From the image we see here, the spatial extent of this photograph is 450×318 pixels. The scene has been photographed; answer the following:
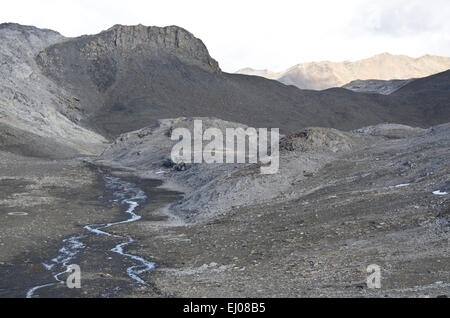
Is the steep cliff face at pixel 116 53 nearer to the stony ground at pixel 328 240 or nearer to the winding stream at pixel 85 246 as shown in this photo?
the winding stream at pixel 85 246

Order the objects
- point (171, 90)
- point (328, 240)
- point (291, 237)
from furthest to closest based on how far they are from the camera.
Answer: point (171, 90) → point (291, 237) → point (328, 240)

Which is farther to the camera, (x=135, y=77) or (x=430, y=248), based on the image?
(x=135, y=77)

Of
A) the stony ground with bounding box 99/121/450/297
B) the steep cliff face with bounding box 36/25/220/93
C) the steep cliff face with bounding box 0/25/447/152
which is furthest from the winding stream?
the steep cliff face with bounding box 36/25/220/93

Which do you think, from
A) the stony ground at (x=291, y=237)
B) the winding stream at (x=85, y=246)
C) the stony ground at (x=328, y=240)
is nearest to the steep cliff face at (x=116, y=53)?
the stony ground at (x=291, y=237)

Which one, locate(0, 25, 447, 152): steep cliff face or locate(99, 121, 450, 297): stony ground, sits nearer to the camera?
locate(99, 121, 450, 297): stony ground

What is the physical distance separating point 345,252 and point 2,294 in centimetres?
967

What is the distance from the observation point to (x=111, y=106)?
13000 cm

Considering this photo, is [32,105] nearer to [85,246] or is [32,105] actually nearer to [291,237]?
[85,246]

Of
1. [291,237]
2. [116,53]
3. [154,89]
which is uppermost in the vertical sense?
[116,53]

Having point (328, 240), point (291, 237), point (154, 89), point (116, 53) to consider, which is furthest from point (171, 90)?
point (328, 240)

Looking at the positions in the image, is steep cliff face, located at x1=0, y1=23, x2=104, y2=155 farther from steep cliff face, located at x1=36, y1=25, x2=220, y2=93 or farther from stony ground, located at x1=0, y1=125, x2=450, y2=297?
stony ground, located at x1=0, y1=125, x2=450, y2=297

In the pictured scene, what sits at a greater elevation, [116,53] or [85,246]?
[116,53]

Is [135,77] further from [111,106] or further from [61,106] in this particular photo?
[61,106]
